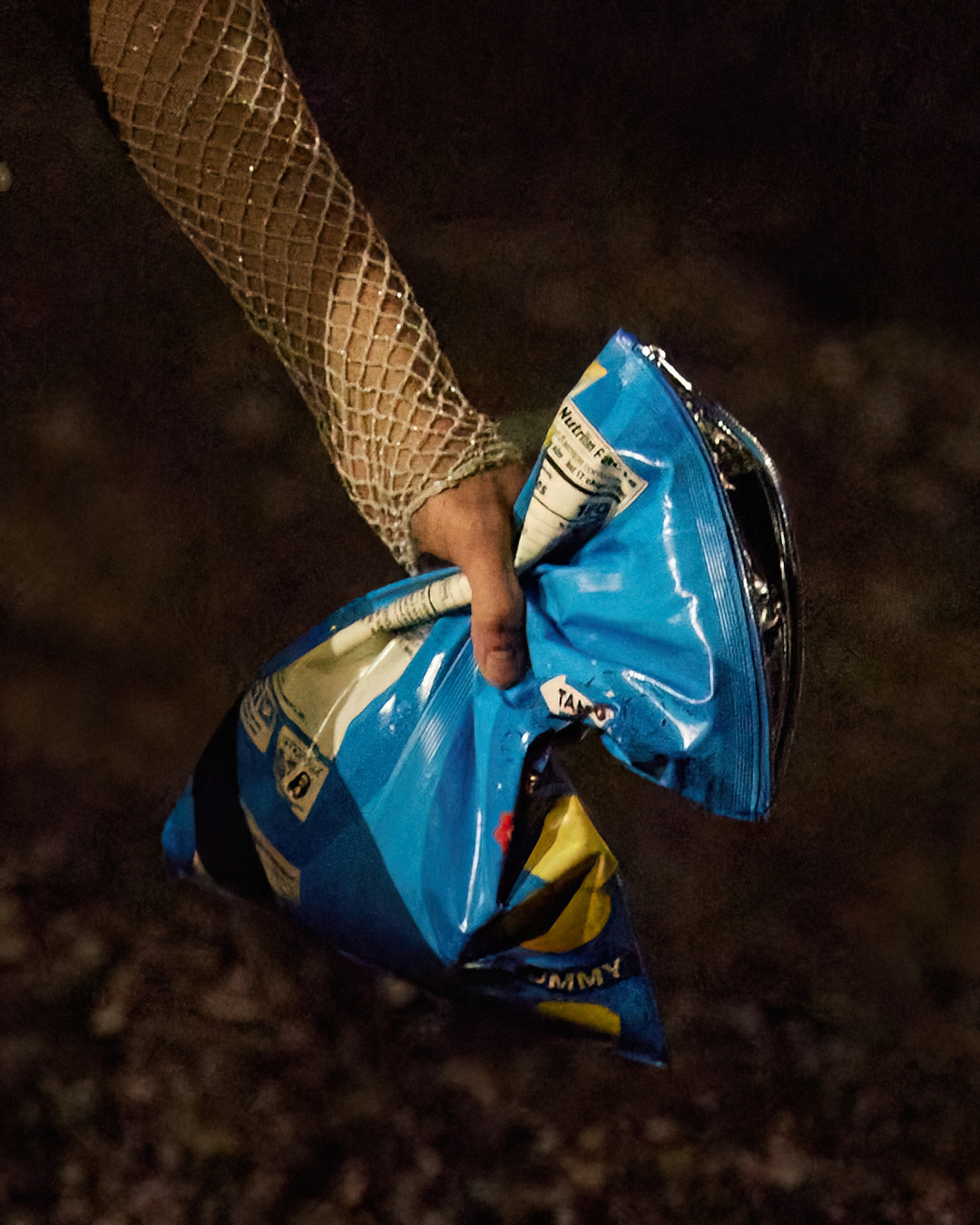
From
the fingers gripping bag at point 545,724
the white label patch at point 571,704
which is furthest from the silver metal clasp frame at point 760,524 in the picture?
the white label patch at point 571,704

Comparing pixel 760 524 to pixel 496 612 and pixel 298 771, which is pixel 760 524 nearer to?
pixel 496 612

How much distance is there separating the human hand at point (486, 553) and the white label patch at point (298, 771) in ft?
0.77

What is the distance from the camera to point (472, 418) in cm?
→ 74

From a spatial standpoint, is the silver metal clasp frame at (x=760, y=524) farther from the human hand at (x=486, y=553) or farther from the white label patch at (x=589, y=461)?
the human hand at (x=486, y=553)

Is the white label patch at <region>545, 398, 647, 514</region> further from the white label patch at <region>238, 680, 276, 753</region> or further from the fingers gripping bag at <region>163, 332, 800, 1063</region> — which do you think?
the white label patch at <region>238, 680, 276, 753</region>

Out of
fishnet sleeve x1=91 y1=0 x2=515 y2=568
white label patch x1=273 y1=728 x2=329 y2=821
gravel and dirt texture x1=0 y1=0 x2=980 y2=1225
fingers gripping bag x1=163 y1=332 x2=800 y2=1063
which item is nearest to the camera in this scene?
fingers gripping bag x1=163 y1=332 x2=800 y2=1063

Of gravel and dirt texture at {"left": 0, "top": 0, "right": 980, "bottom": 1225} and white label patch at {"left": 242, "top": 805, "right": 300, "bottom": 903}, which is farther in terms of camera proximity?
gravel and dirt texture at {"left": 0, "top": 0, "right": 980, "bottom": 1225}

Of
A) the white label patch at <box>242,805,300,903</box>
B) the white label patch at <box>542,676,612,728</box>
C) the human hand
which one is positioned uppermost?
the human hand

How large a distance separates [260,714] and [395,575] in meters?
0.35

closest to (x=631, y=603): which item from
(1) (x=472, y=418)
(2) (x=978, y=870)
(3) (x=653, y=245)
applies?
(1) (x=472, y=418)

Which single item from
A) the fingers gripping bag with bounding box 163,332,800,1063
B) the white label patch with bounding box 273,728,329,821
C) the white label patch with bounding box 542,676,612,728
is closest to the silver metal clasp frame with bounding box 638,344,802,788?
the fingers gripping bag with bounding box 163,332,800,1063

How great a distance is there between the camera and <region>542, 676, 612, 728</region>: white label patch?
632mm

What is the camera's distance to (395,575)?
122 centimetres

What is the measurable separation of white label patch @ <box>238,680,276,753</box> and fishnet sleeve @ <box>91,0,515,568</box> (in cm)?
24
